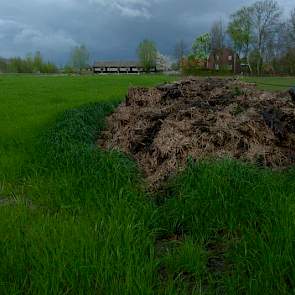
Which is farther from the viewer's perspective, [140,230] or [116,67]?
[116,67]

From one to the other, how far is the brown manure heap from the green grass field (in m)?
0.63

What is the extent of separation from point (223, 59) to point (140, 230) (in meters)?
97.7

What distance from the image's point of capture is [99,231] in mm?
4555

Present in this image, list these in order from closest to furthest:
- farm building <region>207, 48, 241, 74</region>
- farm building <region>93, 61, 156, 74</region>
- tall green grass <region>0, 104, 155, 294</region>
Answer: tall green grass <region>0, 104, 155, 294</region> < farm building <region>207, 48, 241, 74</region> < farm building <region>93, 61, 156, 74</region>

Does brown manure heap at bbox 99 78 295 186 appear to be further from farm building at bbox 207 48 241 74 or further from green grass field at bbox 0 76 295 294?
farm building at bbox 207 48 241 74

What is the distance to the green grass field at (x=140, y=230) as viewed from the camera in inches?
146

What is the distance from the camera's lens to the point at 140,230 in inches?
186

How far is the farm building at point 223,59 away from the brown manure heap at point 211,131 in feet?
281

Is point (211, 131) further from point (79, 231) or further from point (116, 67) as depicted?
point (116, 67)

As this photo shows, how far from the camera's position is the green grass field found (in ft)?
12.1

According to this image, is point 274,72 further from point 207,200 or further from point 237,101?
point 207,200

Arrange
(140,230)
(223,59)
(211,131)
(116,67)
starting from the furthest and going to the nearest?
1. (116,67)
2. (223,59)
3. (211,131)
4. (140,230)

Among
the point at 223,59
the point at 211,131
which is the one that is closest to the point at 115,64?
the point at 223,59

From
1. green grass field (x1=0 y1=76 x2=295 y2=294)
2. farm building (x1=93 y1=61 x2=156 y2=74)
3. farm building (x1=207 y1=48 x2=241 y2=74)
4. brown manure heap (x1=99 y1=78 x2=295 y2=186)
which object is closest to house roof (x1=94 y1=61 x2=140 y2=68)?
farm building (x1=93 y1=61 x2=156 y2=74)
